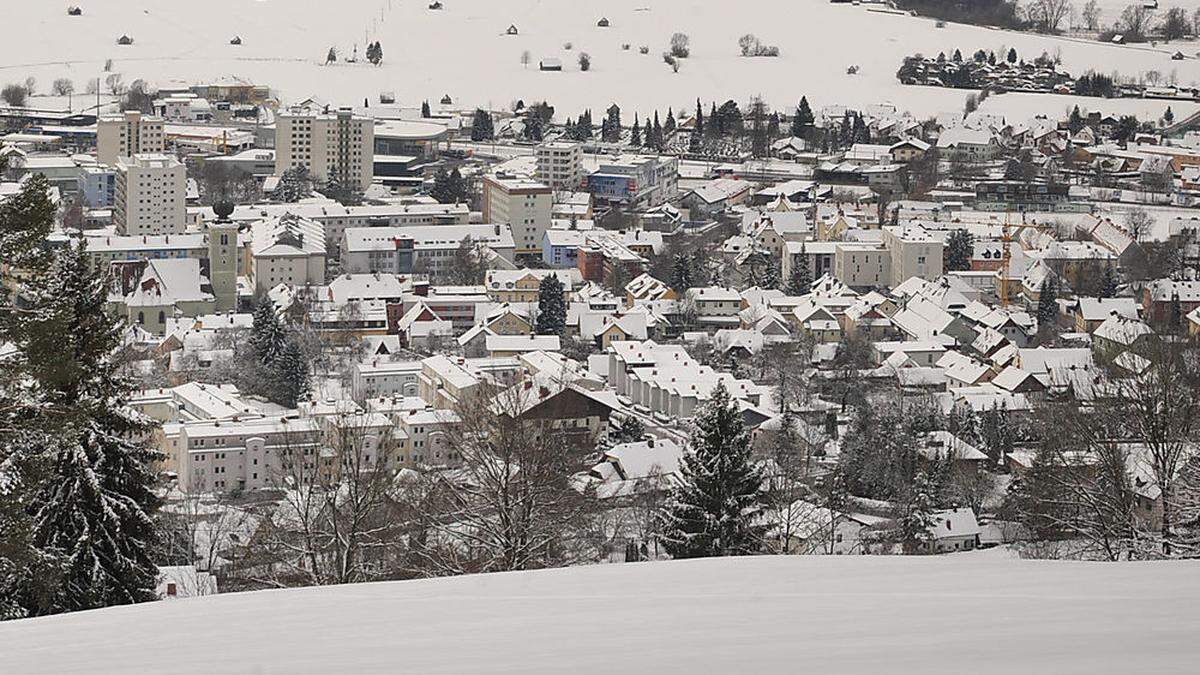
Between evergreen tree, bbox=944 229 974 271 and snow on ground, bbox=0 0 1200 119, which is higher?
snow on ground, bbox=0 0 1200 119

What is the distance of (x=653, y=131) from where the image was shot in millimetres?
16734

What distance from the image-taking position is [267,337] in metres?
7.91

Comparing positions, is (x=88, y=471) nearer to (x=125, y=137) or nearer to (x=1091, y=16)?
(x=125, y=137)

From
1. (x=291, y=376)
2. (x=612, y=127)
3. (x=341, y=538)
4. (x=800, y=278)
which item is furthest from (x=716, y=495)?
(x=612, y=127)

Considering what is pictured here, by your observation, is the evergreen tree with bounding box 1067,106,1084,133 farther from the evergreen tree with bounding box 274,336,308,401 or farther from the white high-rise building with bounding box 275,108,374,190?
the evergreen tree with bounding box 274,336,308,401

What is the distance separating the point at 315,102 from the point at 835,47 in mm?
7596

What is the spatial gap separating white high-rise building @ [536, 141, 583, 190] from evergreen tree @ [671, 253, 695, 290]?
3584 mm

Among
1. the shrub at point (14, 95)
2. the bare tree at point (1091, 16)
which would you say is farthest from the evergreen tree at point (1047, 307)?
the bare tree at point (1091, 16)

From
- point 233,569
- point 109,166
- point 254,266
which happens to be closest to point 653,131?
point 109,166

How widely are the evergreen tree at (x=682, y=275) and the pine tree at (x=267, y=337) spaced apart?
2676mm

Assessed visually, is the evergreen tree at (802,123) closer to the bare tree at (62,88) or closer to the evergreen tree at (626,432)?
the bare tree at (62,88)

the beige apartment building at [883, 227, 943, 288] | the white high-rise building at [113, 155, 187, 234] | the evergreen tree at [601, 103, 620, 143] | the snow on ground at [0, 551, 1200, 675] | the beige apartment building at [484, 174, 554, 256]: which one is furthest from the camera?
the evergreen tree at [601, 103, 620, 143]

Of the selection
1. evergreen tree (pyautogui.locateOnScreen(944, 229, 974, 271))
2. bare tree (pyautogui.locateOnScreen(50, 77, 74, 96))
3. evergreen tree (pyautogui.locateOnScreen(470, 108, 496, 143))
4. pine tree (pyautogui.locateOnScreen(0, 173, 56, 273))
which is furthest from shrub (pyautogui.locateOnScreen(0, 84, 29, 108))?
pine tree (pyautogui.locateOnScreen(0, 173, 56, 273))

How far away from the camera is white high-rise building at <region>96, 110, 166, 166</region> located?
45.9 feet
